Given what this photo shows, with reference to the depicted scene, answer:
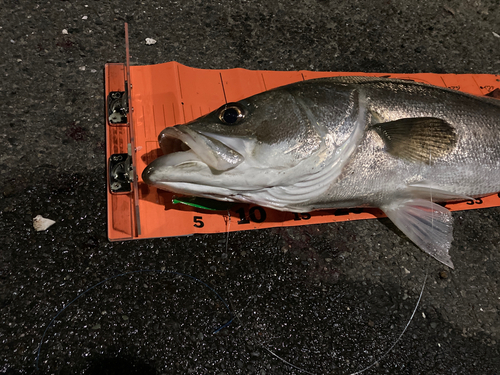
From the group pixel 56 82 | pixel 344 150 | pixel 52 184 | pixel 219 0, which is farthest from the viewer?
pixel 219 0

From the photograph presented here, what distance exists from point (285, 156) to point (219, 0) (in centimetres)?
252

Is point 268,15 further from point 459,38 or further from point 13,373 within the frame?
point 13,373

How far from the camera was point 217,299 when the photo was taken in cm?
210

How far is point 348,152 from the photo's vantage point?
196 cm

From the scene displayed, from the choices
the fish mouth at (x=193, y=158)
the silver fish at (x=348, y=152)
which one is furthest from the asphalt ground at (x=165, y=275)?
the fish mouth at (x=193, y=158)

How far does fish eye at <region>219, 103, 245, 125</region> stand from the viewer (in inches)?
70.8

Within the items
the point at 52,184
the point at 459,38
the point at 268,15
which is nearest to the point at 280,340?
the point at 52,184

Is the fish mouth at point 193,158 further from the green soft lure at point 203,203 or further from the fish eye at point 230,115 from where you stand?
the green soft lure at point 203,203

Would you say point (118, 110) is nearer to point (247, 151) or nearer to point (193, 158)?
point (193, 158)

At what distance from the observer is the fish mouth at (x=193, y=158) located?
1644 millimetres

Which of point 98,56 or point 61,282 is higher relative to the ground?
point 98,56

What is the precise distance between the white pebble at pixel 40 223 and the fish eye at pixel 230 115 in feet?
4.61

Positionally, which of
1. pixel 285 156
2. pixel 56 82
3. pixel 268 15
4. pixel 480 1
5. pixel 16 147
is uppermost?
pixel 480 1

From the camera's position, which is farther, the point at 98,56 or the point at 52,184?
the point at 98,56
